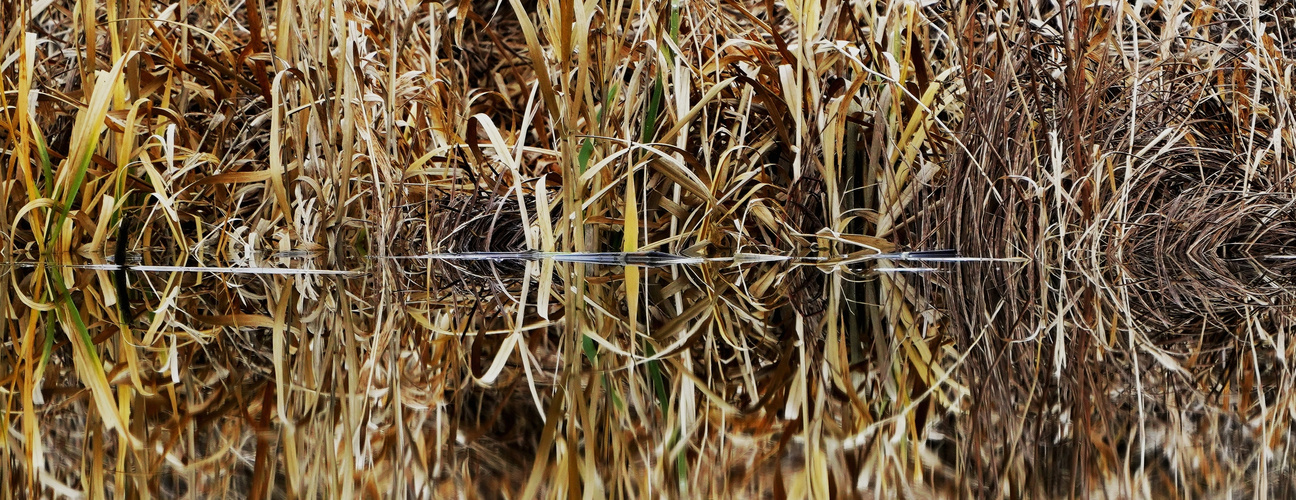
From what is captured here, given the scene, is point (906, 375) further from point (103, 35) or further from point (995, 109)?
point (103, 35)

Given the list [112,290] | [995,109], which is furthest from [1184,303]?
[112,290]

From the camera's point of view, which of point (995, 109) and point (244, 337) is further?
point (995, 109)

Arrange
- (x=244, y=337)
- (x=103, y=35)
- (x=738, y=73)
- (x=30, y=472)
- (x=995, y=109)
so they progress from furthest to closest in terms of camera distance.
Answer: (x=103, y=35)
(x=738, y=73)
(x=995, y=109)
(x=244, y=337)
(x=30, y=472)

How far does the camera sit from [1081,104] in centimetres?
138

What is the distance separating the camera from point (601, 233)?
60.8 inches

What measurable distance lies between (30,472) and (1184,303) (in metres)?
0.87

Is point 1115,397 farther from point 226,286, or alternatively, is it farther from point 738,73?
point 738,73

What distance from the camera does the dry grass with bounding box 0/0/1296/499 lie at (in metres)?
0.44

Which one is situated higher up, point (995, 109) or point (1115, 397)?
point (995, 109)

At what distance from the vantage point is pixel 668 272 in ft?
4.25

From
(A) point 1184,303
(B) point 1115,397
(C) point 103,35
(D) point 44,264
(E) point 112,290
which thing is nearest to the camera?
(B) point 1115,397

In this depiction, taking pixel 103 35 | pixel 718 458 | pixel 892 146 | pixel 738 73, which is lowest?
pixel 718 458

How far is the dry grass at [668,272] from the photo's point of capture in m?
0.44

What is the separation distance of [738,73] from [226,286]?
76cm
